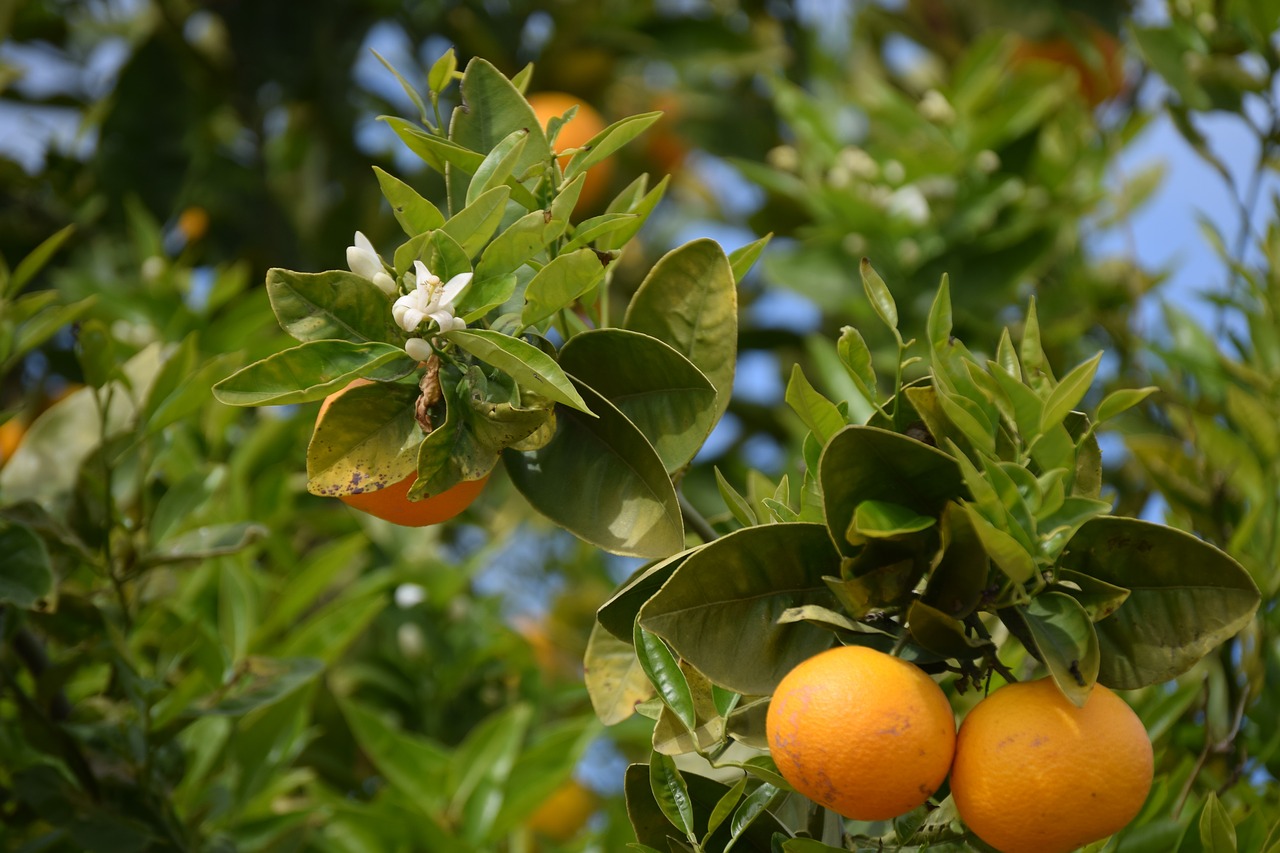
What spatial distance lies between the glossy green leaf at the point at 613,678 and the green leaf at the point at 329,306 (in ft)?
0.73

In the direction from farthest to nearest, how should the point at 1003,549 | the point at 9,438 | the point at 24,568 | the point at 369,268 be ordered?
the point at 9,438
the point at 24,568
the point at 369,268
the point at 1003,549

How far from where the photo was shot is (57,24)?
2.14m

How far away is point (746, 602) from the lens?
683mm

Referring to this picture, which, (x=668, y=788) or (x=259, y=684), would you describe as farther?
(x=259, y=684)

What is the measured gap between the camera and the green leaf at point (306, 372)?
655 mm

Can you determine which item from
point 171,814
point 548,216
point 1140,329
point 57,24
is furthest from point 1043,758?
point 57,24

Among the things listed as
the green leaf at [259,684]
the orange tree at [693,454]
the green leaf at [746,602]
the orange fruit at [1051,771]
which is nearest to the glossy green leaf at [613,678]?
the orange tree at [693,454]

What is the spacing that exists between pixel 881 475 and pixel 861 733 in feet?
0.42

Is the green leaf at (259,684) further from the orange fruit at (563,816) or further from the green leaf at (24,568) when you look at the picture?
the orange fruit at (563,816)

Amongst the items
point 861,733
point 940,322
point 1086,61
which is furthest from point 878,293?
point 1086,61

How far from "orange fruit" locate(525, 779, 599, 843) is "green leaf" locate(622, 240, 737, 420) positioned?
1.15 meters

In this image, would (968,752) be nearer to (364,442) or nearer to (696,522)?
(696,522)

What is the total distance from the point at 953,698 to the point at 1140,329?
0.88 meters

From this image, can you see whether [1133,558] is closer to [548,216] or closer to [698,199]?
[548,216]
